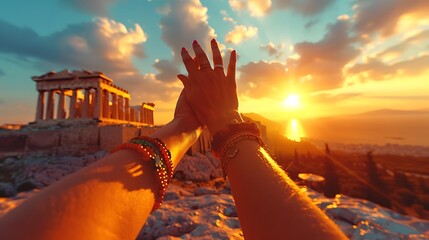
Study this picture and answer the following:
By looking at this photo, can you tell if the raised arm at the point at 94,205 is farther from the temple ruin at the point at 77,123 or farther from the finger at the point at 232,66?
the temple ruin at the point at 77,123

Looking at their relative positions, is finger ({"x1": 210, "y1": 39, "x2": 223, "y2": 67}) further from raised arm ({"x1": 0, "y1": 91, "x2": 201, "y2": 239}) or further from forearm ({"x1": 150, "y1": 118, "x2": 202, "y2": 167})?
raised arm ({"x1": 0, "y1": 91, "x2": 201, "y2": 239})

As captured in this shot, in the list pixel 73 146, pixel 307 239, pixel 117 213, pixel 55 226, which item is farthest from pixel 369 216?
pixel 73 146

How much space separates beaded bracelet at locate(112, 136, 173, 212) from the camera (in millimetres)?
1441

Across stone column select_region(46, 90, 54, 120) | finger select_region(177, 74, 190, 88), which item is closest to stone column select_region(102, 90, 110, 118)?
stone column select_region(46, 90, 54, 120)

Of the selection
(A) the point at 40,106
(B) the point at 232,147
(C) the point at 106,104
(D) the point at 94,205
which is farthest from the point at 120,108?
(D) the point at 94,205

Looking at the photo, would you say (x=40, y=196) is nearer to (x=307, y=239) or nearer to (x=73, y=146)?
(x=307, y=239)

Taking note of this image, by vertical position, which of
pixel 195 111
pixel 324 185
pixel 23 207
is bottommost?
pixel 324 185

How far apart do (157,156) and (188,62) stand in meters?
1.61

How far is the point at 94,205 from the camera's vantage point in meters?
0.96

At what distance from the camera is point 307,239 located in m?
0.72

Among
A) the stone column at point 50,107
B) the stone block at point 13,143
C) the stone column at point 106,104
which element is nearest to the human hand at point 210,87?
the stone block at point 13,143

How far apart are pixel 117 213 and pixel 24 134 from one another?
78.3ft

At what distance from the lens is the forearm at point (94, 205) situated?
2.54 feet

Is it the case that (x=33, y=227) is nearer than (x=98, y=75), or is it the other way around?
(x=33, y=227)
